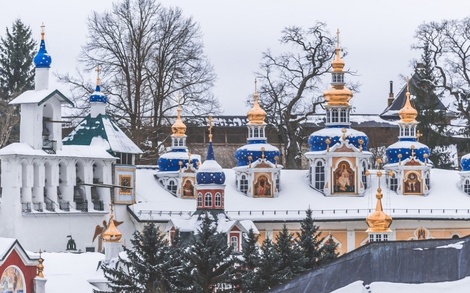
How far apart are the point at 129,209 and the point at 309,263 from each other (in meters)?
16.6

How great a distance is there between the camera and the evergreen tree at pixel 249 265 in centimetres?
4491

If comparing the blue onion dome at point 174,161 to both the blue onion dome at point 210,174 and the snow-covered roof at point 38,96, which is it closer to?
the blue onion dome at point 210,174

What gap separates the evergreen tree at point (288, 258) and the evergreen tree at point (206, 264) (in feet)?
4.24

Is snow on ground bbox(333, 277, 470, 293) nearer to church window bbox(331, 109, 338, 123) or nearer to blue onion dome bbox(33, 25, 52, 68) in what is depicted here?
blue onion dome bbox(33, 25, 52, 68)

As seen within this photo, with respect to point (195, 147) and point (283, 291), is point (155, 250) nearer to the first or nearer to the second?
point (283, 291)

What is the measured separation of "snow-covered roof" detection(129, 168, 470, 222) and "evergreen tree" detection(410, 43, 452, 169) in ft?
39.6

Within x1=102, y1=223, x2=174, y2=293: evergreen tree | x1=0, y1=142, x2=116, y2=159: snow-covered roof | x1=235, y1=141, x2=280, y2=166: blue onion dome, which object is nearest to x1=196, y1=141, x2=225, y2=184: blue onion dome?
x1=0, y1=142, x2=116, y2=159: snow-covered roof

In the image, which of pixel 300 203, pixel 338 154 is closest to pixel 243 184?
pixel 300 203

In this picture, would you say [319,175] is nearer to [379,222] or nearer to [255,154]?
[255,154]

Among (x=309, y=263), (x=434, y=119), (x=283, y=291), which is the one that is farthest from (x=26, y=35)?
(x=283, y=291)

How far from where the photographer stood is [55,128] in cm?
6119

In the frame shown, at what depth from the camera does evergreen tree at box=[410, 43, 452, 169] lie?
79.8 meters

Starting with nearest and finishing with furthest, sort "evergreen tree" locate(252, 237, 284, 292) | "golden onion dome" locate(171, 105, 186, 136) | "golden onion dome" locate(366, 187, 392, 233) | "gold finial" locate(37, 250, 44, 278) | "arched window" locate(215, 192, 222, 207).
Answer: "evergreen tree" locate(252, 237, 284, 292)
"gold finial" locate(37, 250, 44, 278)
"golden onion dome" locate(366, 187, 392, 233)
"arched window" locate(215, 192, 222, 207)
"golden onion dome" locate(171, 105, 186, 136)

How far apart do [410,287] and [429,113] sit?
167 feet
